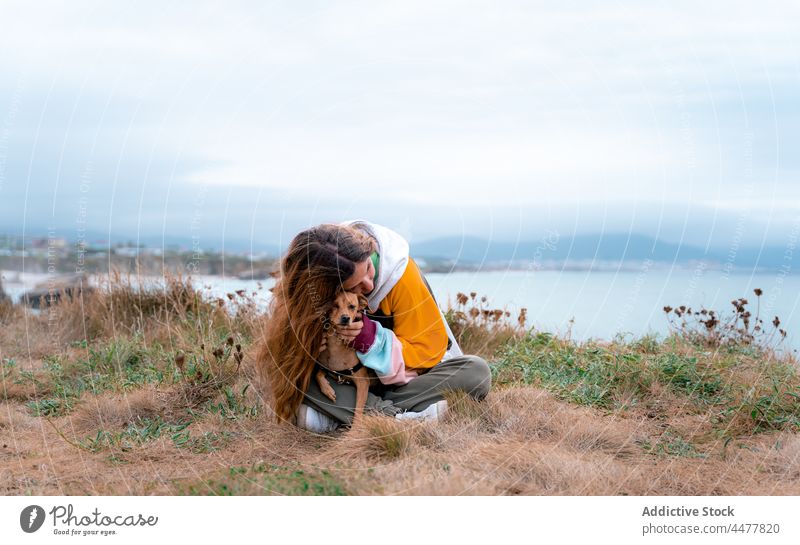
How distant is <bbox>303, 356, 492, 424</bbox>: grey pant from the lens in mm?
5898

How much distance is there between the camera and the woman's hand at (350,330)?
550 cm

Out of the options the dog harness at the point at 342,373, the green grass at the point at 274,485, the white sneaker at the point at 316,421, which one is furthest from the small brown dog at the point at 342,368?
the green grass at the point at 274,485

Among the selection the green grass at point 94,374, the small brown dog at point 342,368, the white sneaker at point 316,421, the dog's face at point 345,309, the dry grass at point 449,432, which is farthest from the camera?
the green grass at point 94,374

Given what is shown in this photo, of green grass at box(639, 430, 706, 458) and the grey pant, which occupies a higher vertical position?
the grey pant

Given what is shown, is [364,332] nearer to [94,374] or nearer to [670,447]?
[670,447]

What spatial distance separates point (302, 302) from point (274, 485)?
4.80 feet

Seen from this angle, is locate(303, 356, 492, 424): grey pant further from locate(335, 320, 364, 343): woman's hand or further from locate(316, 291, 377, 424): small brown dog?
locate(335, 320, 364, 343): woman's hand

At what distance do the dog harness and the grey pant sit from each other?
0.04 metres

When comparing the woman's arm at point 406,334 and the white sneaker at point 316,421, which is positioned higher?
the woman's arm at point 406,334

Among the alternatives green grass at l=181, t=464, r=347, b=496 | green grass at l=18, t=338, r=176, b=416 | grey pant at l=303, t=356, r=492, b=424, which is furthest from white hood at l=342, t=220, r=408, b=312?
green grass at l=18, t=338, r=176, b=416

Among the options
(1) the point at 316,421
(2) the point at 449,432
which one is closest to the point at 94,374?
(1) the point at 316,421

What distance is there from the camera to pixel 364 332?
561 cm

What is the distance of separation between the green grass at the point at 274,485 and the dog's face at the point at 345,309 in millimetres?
1070

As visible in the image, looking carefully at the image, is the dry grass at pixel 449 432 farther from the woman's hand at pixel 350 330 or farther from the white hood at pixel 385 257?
the white hood at pixel 385 257
